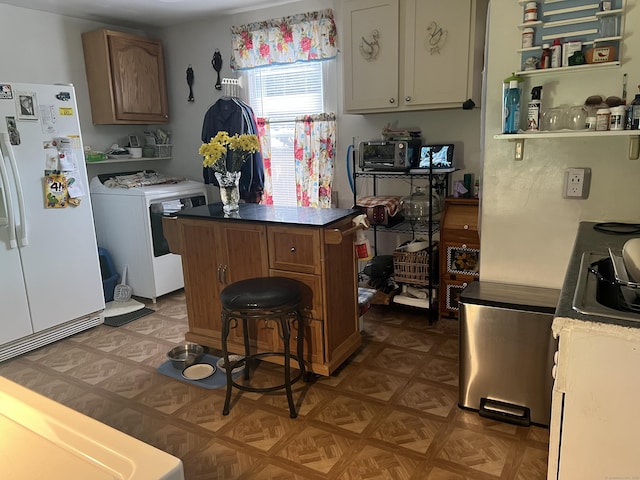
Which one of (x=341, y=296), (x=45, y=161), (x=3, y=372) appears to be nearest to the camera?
(x=341, y=296)

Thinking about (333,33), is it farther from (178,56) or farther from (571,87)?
(571,87)

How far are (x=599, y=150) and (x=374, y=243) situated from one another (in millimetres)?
2089

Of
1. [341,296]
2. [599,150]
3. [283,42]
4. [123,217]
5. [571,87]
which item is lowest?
[341,296]

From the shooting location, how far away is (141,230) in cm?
389

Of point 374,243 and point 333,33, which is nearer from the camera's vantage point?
point 333,33

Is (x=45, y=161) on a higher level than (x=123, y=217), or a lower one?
higher

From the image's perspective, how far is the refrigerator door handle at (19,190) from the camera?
291 cm

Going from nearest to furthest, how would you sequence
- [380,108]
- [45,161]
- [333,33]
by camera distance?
1. [45,161]
2. [380,108]
3. [333,33]

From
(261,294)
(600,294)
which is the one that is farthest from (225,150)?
(600,294)

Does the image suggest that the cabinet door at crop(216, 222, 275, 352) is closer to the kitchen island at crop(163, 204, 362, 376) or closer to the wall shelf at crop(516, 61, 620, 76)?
the kitchen island at crop(163, 204, 362, 376)

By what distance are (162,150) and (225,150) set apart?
207 centimetres

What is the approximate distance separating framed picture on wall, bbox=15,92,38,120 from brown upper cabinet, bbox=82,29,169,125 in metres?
1.10

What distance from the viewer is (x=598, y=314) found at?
1167mm

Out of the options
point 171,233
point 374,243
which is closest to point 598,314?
point 171,233
